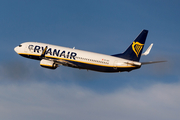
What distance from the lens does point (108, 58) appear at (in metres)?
65.9

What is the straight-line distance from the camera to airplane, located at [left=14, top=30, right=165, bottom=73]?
64.2 meters

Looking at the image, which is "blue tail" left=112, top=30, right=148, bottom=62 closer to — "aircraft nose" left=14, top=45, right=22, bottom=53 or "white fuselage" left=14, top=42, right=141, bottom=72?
"white fuselage" left=14, top=42, right=141, bottom=72

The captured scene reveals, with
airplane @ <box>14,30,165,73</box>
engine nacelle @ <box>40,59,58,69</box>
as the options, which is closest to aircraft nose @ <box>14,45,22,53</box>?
airplane @ <box>14,30,165,73</box>

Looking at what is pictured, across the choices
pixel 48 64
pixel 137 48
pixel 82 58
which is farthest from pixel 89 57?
pixel 137 48

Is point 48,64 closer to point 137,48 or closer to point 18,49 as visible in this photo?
point 18,49

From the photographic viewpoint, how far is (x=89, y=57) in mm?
66625

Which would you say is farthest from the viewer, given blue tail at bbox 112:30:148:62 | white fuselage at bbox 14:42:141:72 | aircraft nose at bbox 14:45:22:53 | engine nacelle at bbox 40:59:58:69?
aircraft nose at bbox 14:45:22:53

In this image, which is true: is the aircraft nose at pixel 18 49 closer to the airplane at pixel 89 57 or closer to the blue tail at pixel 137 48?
the airplane at pixel 89 57

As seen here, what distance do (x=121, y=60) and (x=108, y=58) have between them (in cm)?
309

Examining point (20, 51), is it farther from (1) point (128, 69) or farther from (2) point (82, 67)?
(1) point (128, 69)

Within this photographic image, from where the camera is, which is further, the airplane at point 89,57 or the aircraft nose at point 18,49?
the aircraft nose at point 18,49

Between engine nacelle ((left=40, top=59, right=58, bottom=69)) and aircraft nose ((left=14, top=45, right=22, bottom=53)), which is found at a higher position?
aircraft nose ((left=14, top=45, right=22, bottom=53))

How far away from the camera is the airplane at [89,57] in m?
64.2

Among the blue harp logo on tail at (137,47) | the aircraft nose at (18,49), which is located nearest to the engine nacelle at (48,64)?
the aircraft nose at (18,49)
